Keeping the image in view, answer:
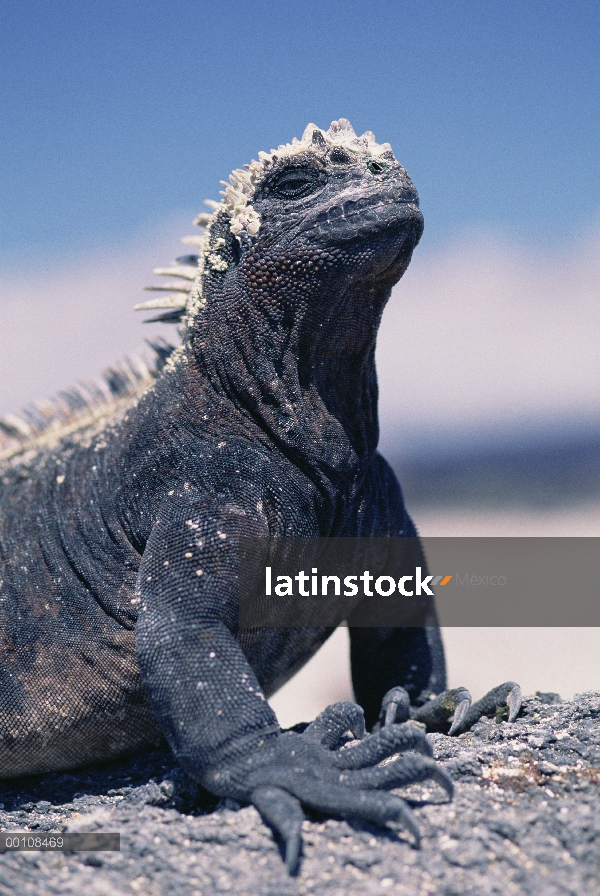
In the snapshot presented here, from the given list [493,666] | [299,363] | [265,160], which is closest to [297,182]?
[265,160]

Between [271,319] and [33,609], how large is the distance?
1.71 metres

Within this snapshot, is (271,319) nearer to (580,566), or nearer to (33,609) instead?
(33,609)

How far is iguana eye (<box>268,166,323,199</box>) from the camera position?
3766 mm

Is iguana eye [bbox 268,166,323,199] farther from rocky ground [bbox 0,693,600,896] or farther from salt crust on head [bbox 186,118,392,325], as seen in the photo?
rocky ground [bbox 0,693,600,896]

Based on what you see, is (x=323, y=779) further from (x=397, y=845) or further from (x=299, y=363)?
(x=299, y=363)

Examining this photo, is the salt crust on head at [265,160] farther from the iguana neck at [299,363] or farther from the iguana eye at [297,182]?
the iguana neck at [299,363]

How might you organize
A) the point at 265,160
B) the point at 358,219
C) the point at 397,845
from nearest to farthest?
1. the point at 397,845
2. the point at 358,219
3. the point at 265,160

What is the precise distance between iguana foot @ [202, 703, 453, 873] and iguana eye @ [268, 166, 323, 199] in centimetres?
228

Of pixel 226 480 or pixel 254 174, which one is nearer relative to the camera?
pixel 226 480

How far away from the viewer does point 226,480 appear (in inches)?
142

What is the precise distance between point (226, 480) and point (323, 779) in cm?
132

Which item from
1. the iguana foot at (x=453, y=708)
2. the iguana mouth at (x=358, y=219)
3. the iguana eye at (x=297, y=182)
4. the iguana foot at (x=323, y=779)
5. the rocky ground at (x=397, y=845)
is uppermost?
the iguana eye at (x=297, y=182)

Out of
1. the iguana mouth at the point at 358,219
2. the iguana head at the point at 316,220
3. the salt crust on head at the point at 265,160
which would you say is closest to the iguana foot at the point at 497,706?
the iguana head at the point at 316,220

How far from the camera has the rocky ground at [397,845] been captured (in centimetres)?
244
